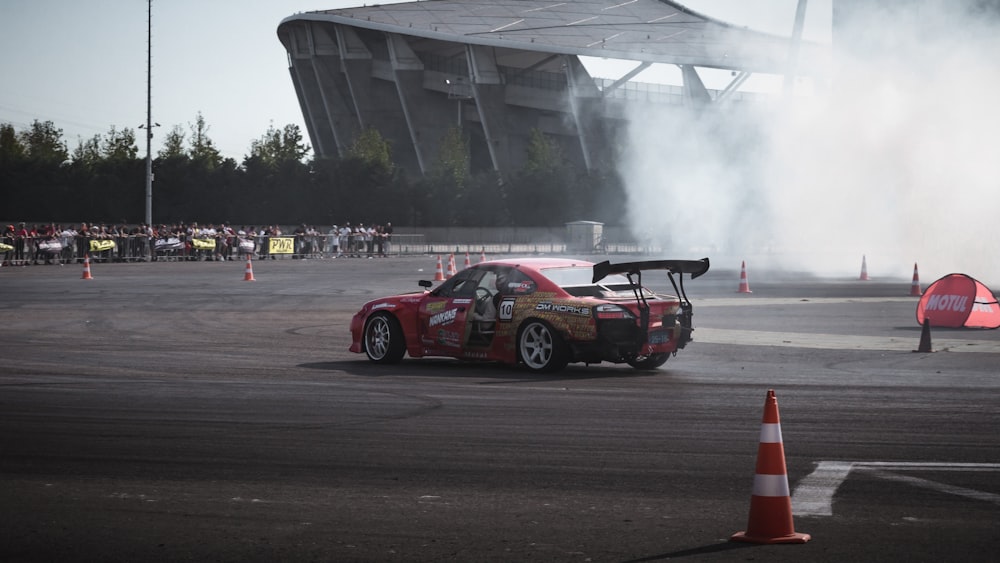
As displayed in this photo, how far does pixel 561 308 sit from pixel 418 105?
314 feet

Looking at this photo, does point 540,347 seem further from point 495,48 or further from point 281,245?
point 495,48

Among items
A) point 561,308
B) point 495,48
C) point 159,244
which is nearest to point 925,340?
point 561,308

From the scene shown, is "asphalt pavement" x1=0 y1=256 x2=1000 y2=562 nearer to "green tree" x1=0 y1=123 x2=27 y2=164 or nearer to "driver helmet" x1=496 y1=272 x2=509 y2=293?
"driver helmet" x1=496 y1=272 x2=509 y2=293

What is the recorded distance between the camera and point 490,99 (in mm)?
102562


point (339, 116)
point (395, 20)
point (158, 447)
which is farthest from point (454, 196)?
point (158, 447)

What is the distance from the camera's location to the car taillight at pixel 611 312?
13.1m

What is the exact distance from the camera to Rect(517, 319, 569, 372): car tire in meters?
13.3

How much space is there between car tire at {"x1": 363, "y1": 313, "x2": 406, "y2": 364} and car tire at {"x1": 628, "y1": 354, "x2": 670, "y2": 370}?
2.80 metres

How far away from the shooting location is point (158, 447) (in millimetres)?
8516

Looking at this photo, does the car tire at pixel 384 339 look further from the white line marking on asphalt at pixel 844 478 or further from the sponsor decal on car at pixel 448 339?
the white line marking on asphalt at pixel 844 478

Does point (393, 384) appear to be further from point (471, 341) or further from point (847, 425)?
point (847, 425)

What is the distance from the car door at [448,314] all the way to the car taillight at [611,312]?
163 centimetres

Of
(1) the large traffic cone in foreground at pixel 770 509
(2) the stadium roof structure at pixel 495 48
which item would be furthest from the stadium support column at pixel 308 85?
(1) the large traffic cone in foreground at pixel 770 509

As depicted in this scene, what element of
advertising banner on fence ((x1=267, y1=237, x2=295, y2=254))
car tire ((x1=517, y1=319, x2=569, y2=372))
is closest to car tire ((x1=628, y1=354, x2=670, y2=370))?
car tire ((x1=517, y1=319, x2=569, y2=372))
